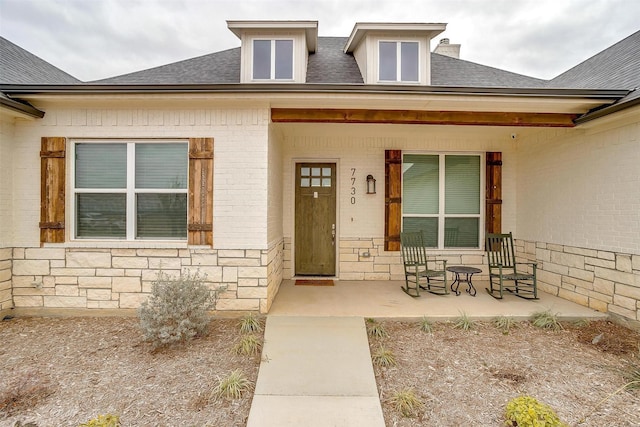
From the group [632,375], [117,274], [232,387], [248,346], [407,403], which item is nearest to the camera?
[407,403]

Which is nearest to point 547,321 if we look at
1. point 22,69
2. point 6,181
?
point 6,181

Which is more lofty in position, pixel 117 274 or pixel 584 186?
pixel 584 186

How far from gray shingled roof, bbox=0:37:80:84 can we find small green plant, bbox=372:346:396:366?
19.2 feet

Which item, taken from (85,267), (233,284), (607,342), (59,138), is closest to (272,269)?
(233,284)

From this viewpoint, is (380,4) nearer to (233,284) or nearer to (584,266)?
(584,266)

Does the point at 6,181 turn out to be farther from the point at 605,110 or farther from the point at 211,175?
the point at 605,110

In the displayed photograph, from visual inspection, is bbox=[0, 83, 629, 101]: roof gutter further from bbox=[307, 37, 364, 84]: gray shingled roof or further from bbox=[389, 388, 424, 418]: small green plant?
bbox=[389, 388, 424, 418]: small green plant

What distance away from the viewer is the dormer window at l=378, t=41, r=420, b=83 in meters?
5.53

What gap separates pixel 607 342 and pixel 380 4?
8.59m

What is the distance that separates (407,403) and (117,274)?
386cm

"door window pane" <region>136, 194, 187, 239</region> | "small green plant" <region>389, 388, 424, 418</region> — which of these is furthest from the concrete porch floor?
"door window pane" <region>136, 194, 187, 239</region>

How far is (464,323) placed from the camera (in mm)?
3717

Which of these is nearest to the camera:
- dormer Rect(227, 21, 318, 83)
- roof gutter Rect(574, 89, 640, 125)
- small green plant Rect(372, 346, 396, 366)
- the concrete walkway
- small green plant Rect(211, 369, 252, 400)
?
the concrete walkway

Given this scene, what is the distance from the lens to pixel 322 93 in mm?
3725
